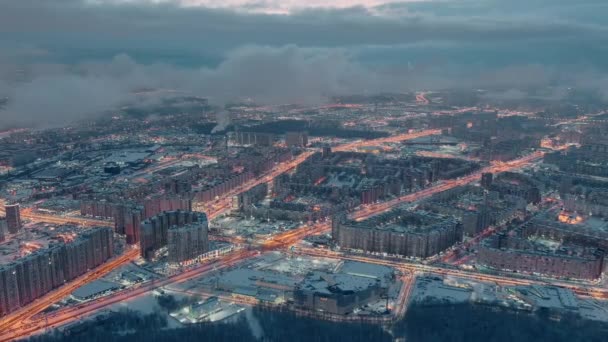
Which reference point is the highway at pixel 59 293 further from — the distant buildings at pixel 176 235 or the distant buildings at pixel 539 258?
the distant buildings at pixel 539 258

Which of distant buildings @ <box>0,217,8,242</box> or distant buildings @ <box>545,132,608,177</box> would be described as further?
distant buildings @ <box>545,132,608,177</box>

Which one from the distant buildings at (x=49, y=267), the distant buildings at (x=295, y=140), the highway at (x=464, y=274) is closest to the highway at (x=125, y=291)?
the distant buildings at (x=49, y=267)

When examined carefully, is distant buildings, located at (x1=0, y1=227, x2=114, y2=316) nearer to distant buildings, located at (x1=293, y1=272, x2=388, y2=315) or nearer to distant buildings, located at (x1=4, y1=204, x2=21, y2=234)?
distant buildings, located at (x1=4, y1=204, x2=21, y2=234)

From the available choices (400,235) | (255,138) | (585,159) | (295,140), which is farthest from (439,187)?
(255,138)

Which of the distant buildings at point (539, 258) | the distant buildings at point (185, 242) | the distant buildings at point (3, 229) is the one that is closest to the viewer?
the distant buildings at point (539, 258)

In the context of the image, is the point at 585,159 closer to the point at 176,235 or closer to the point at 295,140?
the point at 295,140

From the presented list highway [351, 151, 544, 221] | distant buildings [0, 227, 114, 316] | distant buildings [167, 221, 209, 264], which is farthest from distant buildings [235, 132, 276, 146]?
distant buildings [0, 227, 114, 316]
